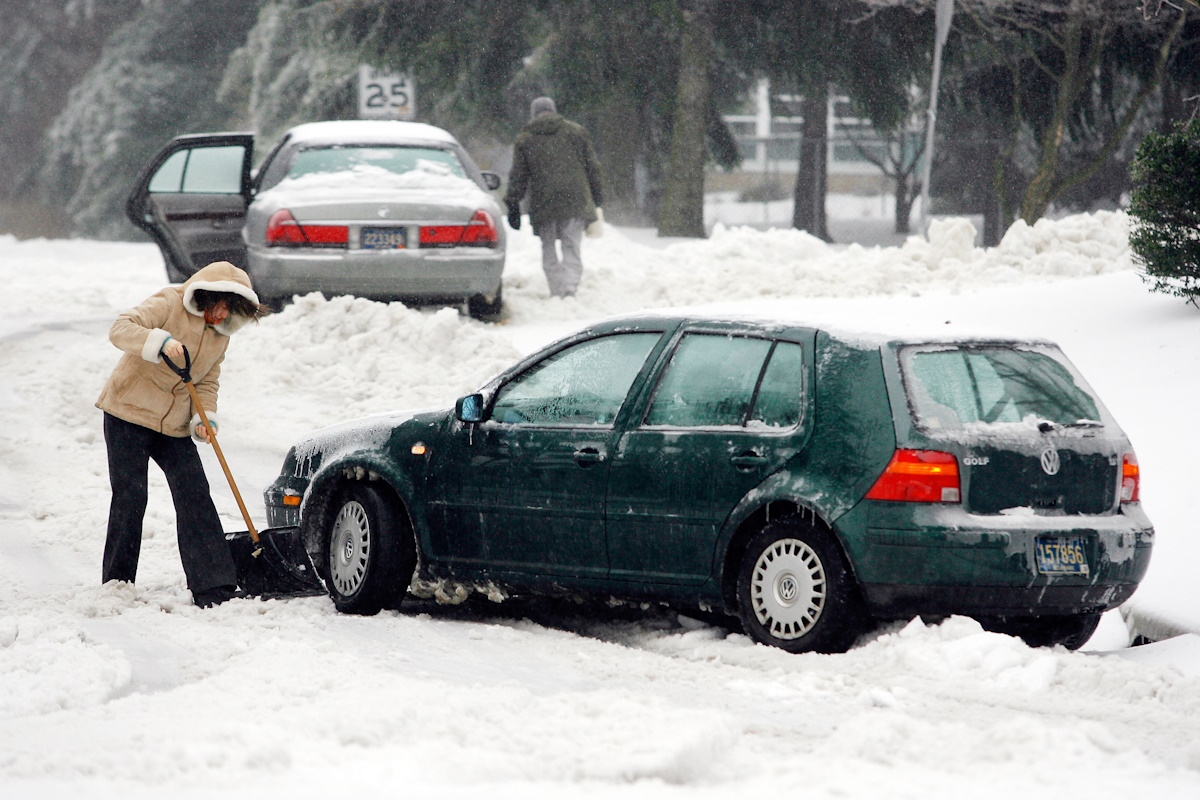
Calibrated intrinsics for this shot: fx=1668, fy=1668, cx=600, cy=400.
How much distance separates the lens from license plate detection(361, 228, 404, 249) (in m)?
14.0

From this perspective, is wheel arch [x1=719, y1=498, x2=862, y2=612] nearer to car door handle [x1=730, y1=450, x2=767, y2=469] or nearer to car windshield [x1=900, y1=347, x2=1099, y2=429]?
car door handle [x1=730, y1=450, x2=767, y2=469]

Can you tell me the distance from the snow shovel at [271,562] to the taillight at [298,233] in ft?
21.1

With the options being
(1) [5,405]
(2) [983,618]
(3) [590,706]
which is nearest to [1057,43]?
(1) [5,405]

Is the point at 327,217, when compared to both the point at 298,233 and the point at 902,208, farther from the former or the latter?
the point at 902,208

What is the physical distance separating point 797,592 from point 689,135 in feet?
67.5

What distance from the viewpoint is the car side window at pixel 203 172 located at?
14.5m

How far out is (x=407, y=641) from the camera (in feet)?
20.9

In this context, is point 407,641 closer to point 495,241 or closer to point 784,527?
point 784,527

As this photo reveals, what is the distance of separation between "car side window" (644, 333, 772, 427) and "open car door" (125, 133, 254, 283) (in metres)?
8.79

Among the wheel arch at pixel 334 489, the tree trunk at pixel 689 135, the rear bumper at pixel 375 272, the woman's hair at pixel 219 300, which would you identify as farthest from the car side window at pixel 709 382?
the tree trunk at pixel 689 135

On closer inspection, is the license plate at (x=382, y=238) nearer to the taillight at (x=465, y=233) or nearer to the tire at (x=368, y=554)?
the taillight at (x=465, y=233)

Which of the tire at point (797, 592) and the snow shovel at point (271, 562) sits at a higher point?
the tire at point (797, 592)

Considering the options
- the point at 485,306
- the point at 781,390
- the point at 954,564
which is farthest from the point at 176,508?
the point at 485,306

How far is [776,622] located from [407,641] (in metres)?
1.43
